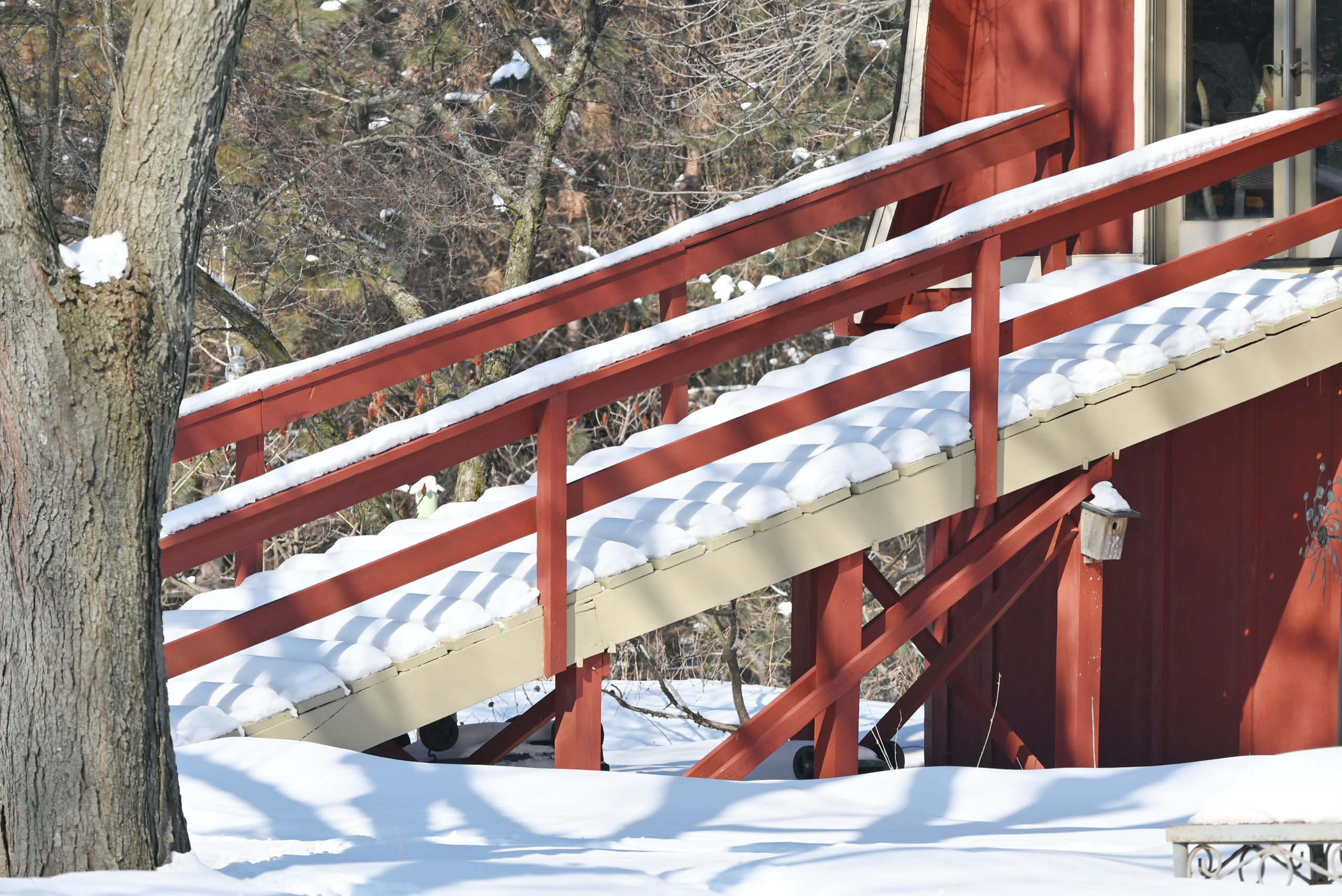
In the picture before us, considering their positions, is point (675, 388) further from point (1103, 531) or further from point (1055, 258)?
point (1103, 531)

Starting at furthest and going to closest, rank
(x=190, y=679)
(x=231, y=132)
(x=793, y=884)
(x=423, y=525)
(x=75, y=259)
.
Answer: (x=231, y=132), (x=423, y=525), (x=190, y=679), (x=793, y=884), (x=75, y=259)

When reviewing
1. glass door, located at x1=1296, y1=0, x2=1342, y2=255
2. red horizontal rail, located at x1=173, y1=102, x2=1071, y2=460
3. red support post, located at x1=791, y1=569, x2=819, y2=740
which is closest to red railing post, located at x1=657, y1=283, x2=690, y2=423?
red horizontal rail, located at x1=173, y1=102, x2=1071, y2=460

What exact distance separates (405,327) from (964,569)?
277cm

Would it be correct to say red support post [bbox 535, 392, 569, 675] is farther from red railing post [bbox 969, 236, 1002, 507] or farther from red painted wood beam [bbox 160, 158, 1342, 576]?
red railing post [bbox 969, 236, 1002, 507]

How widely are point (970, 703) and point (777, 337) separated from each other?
2.66 meters

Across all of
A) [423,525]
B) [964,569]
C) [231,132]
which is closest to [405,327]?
[423,525]

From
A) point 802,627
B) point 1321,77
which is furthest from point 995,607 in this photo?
point 1321,77

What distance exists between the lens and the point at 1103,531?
18.5ft

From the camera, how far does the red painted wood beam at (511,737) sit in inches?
247

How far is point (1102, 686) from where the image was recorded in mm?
6715

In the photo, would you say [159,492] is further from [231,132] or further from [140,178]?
[231,132]

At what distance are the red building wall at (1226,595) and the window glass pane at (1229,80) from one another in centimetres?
118

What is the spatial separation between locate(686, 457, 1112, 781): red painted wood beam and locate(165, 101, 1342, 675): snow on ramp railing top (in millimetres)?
363

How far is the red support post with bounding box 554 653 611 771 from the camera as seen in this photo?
16.6ft
